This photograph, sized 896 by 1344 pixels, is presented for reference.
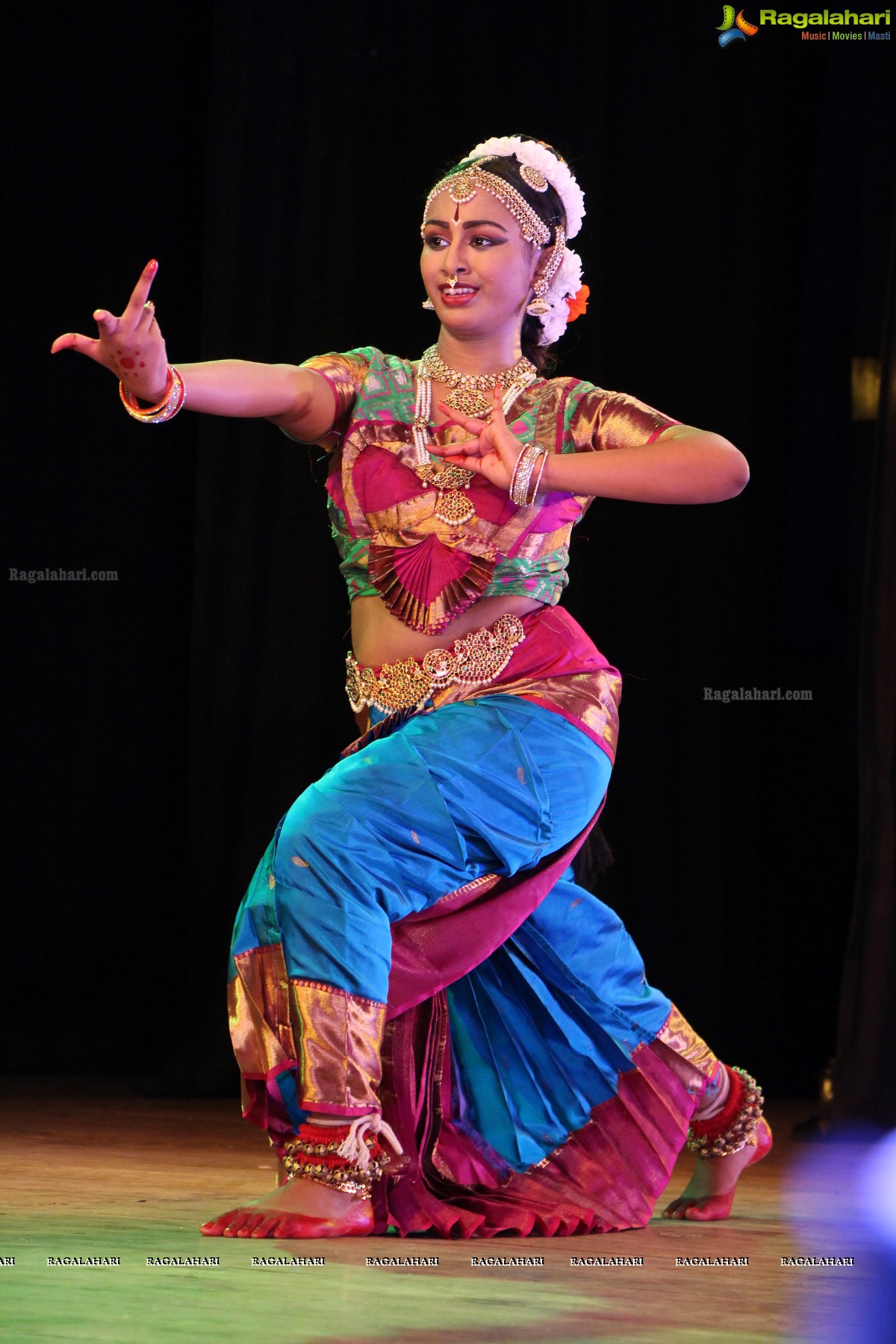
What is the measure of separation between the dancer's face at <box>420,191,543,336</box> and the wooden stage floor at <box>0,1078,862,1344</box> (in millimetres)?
1309

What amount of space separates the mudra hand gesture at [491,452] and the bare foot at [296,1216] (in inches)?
36.2

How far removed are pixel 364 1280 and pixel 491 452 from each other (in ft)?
3.50

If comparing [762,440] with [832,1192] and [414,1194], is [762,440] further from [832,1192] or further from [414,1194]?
[414,1194]

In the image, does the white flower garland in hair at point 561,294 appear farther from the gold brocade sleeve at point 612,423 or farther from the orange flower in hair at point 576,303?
the gold brocade sleeve at point 612,423

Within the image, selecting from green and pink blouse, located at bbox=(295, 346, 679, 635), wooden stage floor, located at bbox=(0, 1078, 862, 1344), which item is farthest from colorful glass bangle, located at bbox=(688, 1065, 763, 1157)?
green and pink blouse, located at bbox=(295, 346, 679, 635)

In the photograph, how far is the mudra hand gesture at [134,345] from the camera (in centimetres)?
206

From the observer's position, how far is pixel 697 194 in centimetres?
412

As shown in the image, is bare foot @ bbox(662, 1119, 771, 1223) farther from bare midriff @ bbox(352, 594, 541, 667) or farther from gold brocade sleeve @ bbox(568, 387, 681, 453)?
gold brocade sleeve @ bbox(568, 387, 681, 453)

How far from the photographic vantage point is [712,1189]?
2.54 m

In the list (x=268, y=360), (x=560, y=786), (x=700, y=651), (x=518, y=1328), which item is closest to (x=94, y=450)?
(x=268, y=360)

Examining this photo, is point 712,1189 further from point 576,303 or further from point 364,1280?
point 576,303

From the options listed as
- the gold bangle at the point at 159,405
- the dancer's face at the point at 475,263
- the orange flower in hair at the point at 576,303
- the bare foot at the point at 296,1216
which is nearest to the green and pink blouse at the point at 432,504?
the dancer's face at the point at 475,263

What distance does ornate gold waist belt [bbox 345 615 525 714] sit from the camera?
7.88 feet

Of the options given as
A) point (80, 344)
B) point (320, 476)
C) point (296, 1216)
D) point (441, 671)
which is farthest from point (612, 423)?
point (320, 476)
